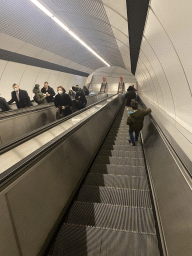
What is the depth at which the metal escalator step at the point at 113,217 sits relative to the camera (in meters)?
2.26

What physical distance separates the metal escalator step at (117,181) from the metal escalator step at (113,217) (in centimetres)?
67

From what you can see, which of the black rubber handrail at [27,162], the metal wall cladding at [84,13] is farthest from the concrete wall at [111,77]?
the black rubber handrail at [27,162]

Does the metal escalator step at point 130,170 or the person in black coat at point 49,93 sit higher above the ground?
the person in black coat at point 49,93

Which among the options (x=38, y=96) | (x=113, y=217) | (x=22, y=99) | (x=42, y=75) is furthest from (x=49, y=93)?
(x=113, y=217)

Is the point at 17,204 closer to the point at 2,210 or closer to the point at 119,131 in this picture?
the point at 2,210

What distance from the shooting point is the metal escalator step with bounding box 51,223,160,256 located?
1.89m

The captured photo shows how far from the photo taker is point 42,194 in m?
2.01

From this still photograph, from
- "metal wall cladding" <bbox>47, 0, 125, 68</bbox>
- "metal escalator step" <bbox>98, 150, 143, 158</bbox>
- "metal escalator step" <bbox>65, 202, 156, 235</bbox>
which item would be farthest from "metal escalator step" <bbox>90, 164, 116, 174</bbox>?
"metal wall cladding" <bbox>47, 0, 125, 68</bbox>

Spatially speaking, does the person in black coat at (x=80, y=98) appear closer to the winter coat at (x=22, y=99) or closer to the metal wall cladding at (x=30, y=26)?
the winter coat at (x=22, y=99)

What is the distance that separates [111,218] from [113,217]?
0.03 metres

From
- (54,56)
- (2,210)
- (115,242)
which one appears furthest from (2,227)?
(54,56)

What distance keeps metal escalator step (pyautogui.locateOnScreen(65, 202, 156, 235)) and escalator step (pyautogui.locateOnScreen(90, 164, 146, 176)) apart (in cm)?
120

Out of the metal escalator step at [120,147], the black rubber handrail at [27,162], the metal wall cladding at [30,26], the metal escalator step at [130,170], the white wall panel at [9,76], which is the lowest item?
the metal escalator step at [120,147]

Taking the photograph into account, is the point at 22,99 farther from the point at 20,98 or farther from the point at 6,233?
the point at 6,233
